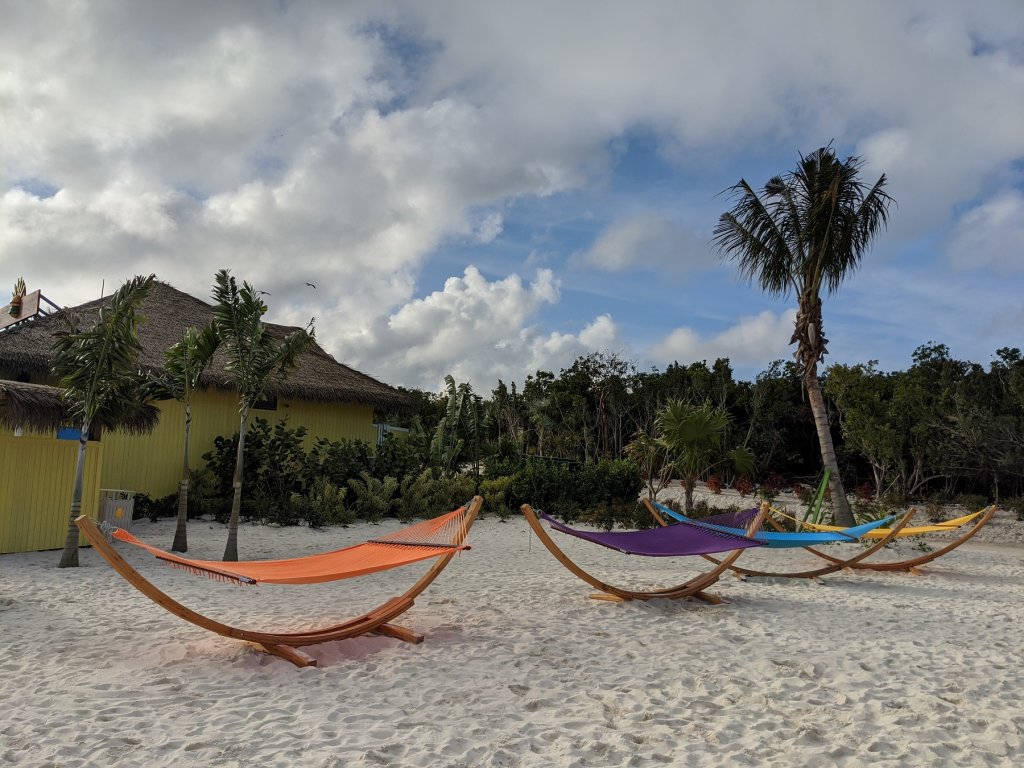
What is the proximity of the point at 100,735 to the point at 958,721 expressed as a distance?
4.08 metres

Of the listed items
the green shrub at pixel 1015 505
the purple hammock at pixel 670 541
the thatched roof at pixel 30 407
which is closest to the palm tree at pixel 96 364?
the thatched roof at pixel 30 407

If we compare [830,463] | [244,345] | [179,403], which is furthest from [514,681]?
[179,403]

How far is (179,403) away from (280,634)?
898cm

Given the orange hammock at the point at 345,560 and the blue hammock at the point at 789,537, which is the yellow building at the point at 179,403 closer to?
the orange hammock at the point at 345,560

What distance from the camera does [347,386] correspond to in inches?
553

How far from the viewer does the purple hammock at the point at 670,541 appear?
18.9ft

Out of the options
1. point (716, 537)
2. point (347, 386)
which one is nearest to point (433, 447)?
point (347, 386)

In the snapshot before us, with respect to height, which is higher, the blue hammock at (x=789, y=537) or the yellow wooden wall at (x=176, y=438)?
the yellow wooden wall at (x=176, y=438)

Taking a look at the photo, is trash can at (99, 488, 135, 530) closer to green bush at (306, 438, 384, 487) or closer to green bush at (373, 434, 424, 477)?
green bush at (306, 438, 384, 487)

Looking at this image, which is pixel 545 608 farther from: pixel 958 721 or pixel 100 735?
pixel 100 735

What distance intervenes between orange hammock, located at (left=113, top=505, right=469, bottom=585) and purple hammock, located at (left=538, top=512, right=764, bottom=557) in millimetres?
1063

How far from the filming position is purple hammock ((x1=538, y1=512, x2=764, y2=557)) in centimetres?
577

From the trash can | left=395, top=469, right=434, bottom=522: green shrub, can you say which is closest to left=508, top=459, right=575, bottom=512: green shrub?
left=395, top=469, right=434, bottom=522: green shrub

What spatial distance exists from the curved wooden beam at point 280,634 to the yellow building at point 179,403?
4950 mm
